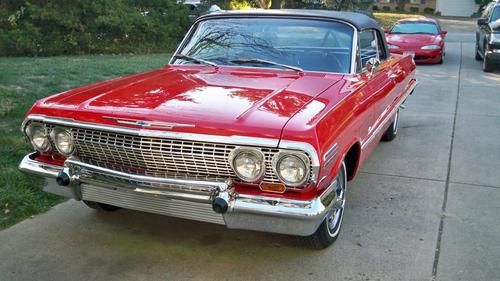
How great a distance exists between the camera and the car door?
4.44m

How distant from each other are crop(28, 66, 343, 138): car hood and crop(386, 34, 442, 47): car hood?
10519 millimetres

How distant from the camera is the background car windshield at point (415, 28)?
14594mm

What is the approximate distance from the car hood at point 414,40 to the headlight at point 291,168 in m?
11.8

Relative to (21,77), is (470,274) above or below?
below

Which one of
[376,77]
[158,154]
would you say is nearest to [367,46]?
[376,77]

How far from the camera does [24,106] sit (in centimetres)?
670

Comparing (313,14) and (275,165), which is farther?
(313,14)

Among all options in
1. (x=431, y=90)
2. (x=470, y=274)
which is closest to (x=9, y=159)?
(x=470, y=274)

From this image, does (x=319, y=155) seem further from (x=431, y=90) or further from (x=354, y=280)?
(x=431, y=90)

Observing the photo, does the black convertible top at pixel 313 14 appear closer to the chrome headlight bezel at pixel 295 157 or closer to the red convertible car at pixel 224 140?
the red convertible car at pixel 224 140

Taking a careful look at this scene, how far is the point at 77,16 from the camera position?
48.0 feet

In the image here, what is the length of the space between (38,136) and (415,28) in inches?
516

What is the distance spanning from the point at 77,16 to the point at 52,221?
38.3 feet

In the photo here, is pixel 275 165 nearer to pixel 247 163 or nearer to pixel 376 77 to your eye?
pixel 247 163
